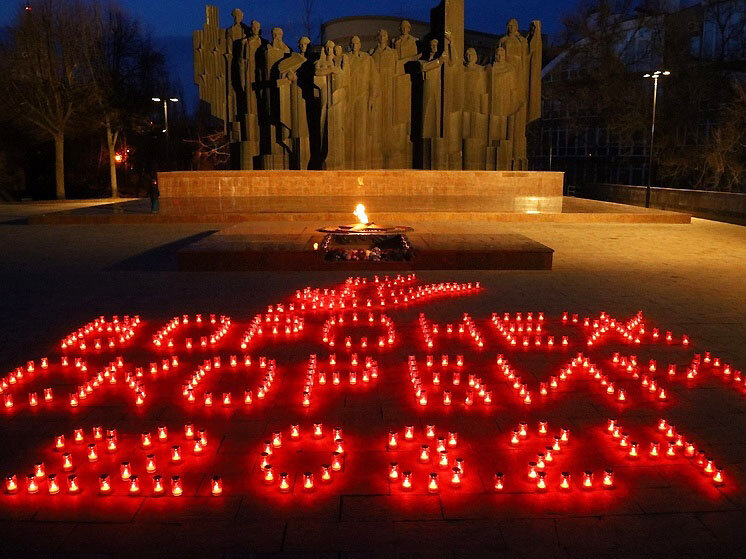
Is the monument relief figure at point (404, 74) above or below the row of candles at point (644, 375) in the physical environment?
above

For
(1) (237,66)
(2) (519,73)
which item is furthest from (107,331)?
(2) (519,73)

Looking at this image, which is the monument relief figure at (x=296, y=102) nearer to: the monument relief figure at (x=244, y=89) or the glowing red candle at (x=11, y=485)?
the monument relief figure at (x=244, y=89)

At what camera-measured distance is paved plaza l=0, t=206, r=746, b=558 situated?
313cm

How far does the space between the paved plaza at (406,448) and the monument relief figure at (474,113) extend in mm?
16808

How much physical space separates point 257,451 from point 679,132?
113 ft

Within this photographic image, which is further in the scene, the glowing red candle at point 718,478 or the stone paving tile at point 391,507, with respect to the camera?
the glowing red candle at point 718,478

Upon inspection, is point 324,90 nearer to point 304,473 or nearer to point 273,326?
point 273,326

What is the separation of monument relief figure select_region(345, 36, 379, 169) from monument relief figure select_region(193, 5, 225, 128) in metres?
5.11

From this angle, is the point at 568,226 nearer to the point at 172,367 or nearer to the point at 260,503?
the point at 172,367

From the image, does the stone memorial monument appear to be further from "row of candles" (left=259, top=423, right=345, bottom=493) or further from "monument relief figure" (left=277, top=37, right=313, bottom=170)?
"row of candles" (left=259, top=423, right=345, bottom=493)

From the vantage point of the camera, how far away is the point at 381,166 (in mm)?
25281

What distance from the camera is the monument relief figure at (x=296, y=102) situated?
24.3 meters

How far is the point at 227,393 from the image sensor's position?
499cm

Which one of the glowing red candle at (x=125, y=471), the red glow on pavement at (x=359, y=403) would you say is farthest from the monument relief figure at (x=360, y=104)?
the glowing red candle at (x=125, y=471)
